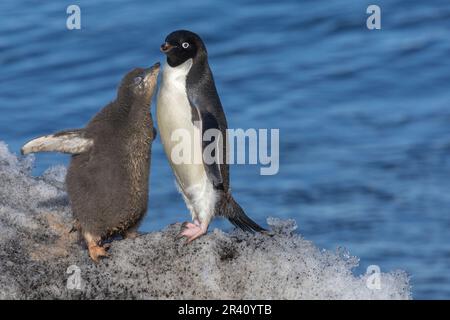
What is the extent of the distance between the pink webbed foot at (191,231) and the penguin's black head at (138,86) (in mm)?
697

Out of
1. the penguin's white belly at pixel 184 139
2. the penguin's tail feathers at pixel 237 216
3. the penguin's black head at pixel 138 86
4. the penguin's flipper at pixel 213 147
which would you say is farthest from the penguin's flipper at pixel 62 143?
the penguin's tail feathers at pixel 237 216

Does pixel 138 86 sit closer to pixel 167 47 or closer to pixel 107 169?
pixel 167 47

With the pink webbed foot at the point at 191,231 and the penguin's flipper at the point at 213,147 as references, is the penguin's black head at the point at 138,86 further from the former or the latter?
the pink webbed foot at the point at 191,231

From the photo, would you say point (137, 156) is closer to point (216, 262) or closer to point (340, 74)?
point (216, 262)

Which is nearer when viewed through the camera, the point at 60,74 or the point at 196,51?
the point at 196,51

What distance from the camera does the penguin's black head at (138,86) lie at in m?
6.15

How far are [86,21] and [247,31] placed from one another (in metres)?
2.27

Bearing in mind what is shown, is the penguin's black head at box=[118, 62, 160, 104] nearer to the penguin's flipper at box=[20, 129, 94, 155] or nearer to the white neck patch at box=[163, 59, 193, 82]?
the white neck patch at box=[163, 59, 193, 82]

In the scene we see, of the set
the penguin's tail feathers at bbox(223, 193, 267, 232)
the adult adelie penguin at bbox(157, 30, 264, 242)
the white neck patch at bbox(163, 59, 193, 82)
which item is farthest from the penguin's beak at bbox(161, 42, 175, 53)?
the penguin's tail feathers at bbox(223, 193, 267, 232)

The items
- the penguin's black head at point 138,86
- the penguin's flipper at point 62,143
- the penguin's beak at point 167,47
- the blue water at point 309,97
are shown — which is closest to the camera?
the penguin's flipper at point 62,143

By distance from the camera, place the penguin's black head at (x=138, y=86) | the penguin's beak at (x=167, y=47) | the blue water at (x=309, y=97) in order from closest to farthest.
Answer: the penguin's black head at (x=138, y=86)
the penguin's beak at (x=167, y=47)
the blue water at (x=309, y=97)
